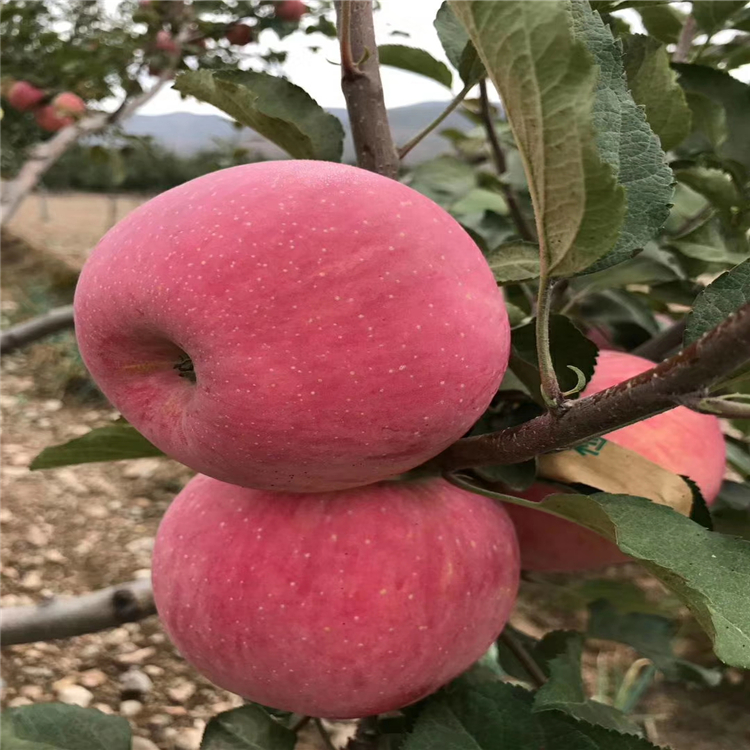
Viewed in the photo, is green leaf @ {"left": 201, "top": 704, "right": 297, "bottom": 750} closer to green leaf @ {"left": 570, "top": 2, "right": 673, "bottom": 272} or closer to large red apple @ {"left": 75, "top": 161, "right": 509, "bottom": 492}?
large red apple @ {"left": 75, "top": 161, "right": 509, "bottom": 492}

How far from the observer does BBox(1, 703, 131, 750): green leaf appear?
59 cm

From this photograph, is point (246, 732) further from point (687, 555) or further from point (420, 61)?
point (420, 61)

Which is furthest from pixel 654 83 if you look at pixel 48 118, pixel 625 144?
pixel 48 118

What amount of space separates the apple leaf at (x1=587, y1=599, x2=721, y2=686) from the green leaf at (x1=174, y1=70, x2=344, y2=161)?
1.90ft

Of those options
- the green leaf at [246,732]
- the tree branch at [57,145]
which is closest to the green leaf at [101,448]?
the green leaf at [246,732]

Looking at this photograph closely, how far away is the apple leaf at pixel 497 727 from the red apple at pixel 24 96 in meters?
2.23

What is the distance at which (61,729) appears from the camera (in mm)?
611

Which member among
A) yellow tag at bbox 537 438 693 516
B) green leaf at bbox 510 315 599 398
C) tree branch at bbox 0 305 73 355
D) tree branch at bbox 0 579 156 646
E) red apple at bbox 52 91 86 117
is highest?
green leaf at bbox 510 315 599 398

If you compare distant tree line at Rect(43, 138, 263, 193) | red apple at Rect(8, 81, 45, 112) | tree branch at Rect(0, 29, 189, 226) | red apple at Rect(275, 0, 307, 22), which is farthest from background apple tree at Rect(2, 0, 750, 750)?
distant tree line at Rect(43, 138, 263, 193)

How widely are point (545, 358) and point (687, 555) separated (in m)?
0.12

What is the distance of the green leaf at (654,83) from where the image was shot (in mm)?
496

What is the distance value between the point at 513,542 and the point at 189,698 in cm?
69

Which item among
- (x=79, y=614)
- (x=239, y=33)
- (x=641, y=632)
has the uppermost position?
(x=239, y=33)

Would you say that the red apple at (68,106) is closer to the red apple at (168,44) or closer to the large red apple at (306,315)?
the red apple at (168,44)
